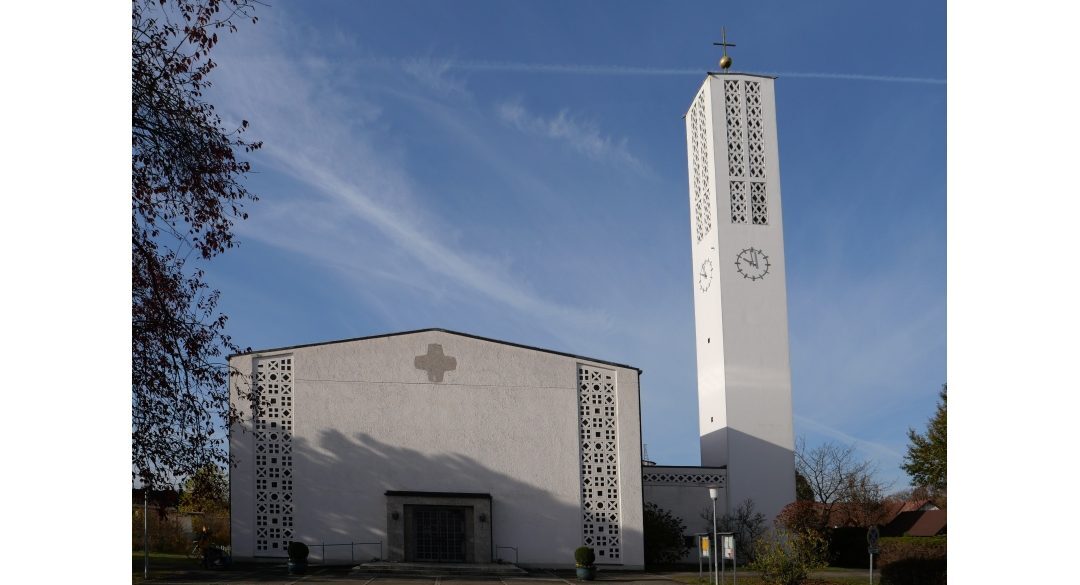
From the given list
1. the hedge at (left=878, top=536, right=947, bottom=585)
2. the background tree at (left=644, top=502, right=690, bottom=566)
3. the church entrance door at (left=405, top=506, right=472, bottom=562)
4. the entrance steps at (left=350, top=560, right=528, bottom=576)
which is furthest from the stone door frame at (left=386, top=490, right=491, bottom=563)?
the hedge at (left=878, top=536, right=947, bottom=585)

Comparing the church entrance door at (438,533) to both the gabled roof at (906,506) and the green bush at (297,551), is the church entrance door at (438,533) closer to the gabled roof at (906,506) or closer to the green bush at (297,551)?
the green bush at (297,551)

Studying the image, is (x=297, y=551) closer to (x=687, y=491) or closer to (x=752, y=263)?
(x=687, y=491)

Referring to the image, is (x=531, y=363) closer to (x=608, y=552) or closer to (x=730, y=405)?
(x=608, y=552)

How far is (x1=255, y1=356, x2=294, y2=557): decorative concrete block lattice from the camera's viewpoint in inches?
935

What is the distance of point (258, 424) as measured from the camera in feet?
79.6

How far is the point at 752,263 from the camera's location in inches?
1221

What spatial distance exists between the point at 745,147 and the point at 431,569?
55.8 ft

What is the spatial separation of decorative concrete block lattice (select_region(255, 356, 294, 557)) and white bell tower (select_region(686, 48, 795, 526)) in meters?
13.1

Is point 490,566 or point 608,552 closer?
point 490,566

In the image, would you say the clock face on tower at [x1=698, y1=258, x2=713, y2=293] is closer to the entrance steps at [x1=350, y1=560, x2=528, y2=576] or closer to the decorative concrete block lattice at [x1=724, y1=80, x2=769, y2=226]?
the decorative concrete block lattice at [x1=724, y1=80, x2=769, y2=226]

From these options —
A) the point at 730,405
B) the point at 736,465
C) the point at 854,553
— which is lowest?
the point at 854,553
